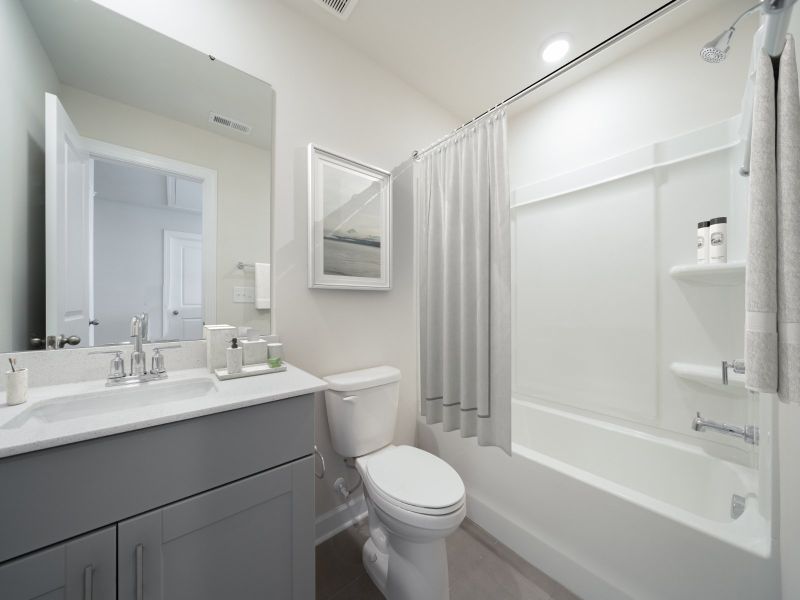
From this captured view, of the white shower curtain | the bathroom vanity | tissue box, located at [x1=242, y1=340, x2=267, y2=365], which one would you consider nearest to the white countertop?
the bathroom vanity

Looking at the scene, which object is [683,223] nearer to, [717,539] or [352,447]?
[717,539]

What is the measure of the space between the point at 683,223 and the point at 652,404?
3.12 feet

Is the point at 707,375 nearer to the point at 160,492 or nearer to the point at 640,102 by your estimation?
the point at 640,102

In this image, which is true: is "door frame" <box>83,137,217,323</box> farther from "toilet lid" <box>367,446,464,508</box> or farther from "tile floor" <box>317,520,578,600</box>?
"tile floor" <box>317,520,578,600</box>

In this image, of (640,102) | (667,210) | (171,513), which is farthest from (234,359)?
(640,102)

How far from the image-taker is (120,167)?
1061 millimetres

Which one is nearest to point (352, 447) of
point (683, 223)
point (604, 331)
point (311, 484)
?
point (311, 484)

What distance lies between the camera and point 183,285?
1.17m

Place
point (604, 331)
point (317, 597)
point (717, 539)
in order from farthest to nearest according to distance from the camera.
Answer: point (604, 331) → point (317, 597) → point (717, 539)

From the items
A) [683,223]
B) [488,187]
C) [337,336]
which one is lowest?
[337,336]

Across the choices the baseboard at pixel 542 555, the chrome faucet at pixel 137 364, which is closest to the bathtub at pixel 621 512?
the baseboard at pixel 542 555

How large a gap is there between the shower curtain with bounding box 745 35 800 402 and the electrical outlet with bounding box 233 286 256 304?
1589mm

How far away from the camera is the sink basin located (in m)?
0.82

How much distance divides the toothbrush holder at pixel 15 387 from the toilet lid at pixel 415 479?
1109mm
